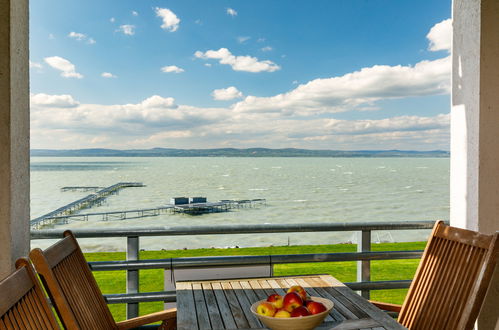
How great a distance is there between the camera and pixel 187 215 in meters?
50.2

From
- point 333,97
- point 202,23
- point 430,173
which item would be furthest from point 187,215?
point 430,173

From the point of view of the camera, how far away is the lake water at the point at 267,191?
40125 mm

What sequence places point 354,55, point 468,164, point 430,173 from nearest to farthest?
point 468,164
point 354,55
point 430,173

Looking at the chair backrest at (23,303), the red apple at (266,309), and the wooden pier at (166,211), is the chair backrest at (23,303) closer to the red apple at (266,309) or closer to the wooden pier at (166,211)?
the red apple at (266,309)

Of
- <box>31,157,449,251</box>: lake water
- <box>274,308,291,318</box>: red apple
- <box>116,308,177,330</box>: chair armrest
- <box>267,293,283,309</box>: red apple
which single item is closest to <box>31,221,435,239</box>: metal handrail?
<box>116,308,177,330</box>: chair armrest

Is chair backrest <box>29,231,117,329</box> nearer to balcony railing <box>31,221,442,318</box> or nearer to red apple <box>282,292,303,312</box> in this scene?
balcony railing <box>31,221,442,318</box>

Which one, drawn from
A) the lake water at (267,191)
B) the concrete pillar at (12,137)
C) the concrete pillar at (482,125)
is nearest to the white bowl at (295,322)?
the concrete pillar at (12,137)

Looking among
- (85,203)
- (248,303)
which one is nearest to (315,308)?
(248,303)

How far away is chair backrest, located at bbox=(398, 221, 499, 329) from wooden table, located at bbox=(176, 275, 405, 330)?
15.4 inches

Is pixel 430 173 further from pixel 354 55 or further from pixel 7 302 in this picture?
pixel 7 302

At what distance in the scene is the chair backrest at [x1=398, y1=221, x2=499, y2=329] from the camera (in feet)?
5.68

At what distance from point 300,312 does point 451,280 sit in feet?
3.09

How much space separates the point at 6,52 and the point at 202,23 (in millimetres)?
63873

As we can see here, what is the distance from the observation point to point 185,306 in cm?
180
